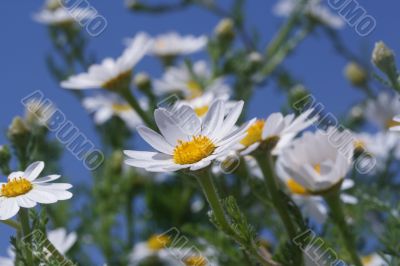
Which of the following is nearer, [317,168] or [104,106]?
[317,168]

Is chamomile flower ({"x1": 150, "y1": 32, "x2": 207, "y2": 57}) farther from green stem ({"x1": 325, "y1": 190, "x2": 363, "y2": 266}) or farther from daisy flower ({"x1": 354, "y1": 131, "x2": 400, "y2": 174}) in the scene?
green stem ({"x1": 325, "y1": 190, "x2": 363, "y2": 266})

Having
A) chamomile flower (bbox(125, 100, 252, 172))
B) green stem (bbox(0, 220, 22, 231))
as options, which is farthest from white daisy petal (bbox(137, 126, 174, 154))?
green stem (bbox(0, 220, 22, 231))

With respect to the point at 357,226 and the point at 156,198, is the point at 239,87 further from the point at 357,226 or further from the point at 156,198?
the point at 357,226

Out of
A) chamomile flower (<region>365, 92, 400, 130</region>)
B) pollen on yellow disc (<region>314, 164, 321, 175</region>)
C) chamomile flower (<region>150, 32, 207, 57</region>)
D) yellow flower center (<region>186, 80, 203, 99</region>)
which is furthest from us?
chamomile flower (<region>150, 32, 207, 57</region>)

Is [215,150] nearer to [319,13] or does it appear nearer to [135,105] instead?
[135,105]

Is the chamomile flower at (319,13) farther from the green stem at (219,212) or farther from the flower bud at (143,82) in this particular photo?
the green stem at (219,212)

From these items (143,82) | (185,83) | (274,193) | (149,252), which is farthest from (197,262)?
(185,83)
